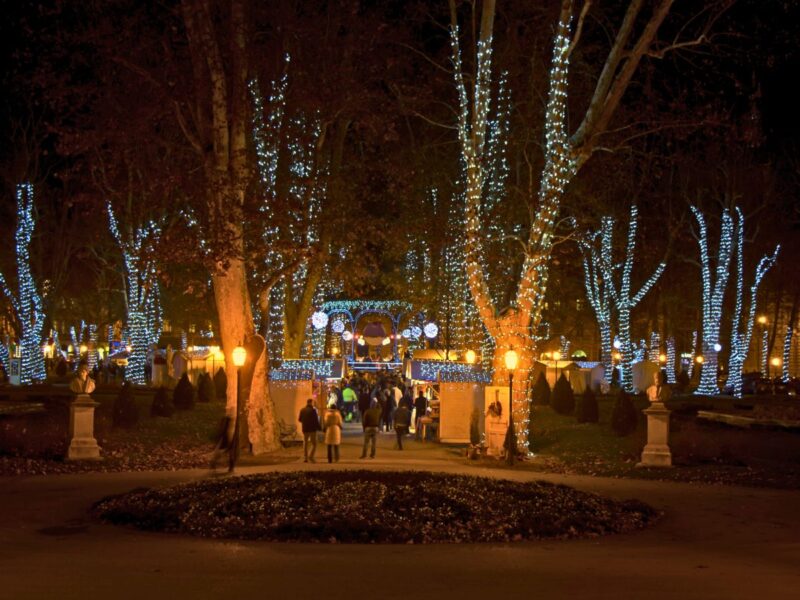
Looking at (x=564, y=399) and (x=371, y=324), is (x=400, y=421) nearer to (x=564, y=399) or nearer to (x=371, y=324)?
(x=564, y=399)

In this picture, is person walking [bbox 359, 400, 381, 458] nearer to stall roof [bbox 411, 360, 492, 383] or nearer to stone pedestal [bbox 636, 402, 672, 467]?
stall roof [bbox 411, 360, 492, 383]

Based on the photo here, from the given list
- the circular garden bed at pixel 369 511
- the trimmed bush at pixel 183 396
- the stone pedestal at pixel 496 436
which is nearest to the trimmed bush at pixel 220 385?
the trimmed bush at pixel 183 396

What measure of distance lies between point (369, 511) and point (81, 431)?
10574 mm

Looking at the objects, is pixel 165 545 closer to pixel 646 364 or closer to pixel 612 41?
pixel 612 41

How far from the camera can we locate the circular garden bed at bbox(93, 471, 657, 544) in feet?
42.7

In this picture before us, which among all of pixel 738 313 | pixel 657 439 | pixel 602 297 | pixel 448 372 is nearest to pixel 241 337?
pixel 448 372

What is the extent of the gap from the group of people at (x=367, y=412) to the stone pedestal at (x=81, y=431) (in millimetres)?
4405

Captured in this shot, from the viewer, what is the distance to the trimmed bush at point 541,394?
47812 mm

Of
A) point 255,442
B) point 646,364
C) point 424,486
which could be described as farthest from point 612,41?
point 646,364

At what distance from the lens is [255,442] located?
25.3 metres

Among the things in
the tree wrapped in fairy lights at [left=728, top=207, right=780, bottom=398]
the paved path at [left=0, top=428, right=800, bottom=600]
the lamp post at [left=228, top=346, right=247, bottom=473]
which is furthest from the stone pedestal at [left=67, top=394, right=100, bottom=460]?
the tree wrapped in fairy lights at [left=728, top=207, right=780, bottom=398]

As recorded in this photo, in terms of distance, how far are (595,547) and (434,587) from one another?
333 centimetres

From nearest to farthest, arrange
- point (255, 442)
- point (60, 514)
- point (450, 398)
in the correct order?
1. point (60, 514)
2. point (255, 442)
3. point (450, 398)

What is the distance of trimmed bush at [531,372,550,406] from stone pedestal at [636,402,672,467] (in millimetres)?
25035
